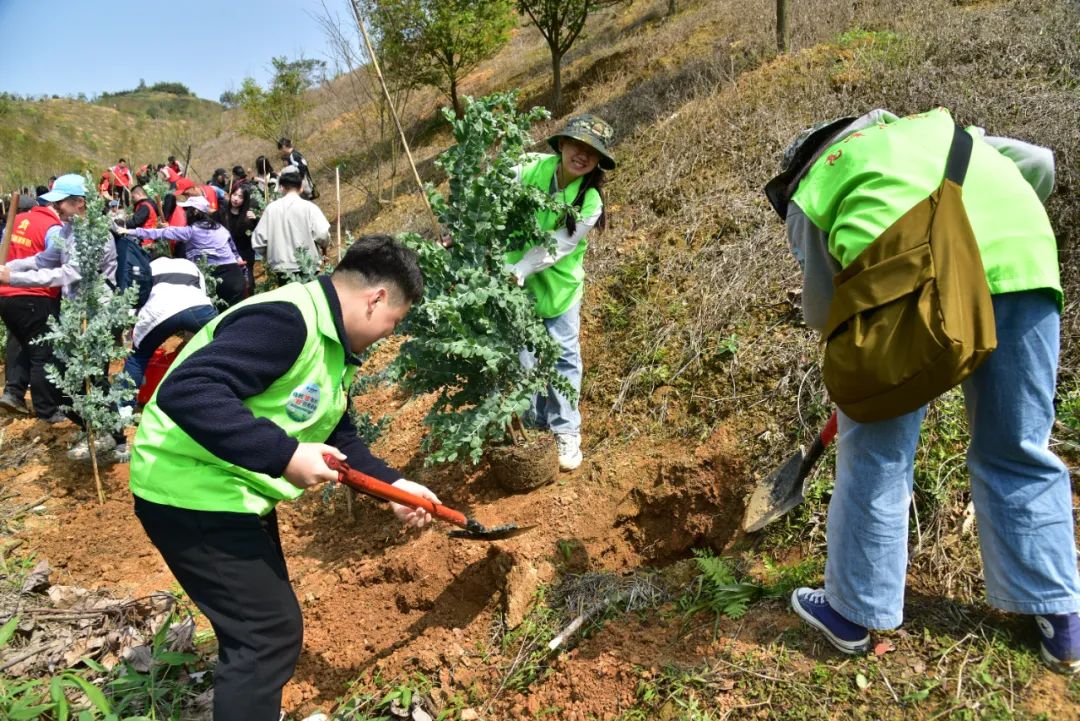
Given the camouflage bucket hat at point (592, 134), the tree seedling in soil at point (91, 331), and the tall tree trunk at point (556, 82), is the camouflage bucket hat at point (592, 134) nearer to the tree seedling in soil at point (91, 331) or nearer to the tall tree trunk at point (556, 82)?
the tree seedling in soil at point (91, 331)

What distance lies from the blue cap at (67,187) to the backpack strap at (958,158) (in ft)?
18.9

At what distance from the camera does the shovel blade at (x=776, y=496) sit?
2.73 metres

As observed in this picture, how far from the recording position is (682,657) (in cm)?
229

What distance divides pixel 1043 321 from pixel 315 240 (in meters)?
6.53

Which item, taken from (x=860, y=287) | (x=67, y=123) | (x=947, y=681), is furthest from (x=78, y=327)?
(x=67, y=123)

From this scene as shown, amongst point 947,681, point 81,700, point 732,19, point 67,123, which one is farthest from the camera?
point 67,123

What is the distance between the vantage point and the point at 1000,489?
1.89 meters

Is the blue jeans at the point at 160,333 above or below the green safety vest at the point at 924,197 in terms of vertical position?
above

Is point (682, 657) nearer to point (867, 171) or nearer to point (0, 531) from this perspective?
point (867, 171)

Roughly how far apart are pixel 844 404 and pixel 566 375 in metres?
2.07

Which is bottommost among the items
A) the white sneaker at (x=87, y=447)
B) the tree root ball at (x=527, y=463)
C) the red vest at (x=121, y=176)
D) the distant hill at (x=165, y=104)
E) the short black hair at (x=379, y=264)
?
the tree root ball at (x=527, y=463)

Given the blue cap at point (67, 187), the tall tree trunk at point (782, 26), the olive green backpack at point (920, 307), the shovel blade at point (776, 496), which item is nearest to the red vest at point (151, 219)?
the blue cap at point (67, 187)

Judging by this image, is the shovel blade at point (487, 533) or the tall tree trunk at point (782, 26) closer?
the shovel blade at point (487, 533)

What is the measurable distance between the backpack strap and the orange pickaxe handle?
193 centimetres
